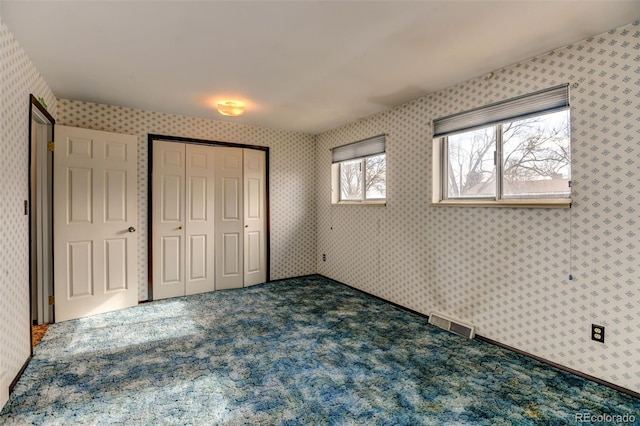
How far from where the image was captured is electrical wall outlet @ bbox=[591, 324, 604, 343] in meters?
2.16

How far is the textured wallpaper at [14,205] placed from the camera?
202 cm

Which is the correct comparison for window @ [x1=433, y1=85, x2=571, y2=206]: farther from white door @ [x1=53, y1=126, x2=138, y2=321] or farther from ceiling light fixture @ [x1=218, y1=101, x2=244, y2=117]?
white door @ [x1=53, y1=126, x2=138, y2=321]

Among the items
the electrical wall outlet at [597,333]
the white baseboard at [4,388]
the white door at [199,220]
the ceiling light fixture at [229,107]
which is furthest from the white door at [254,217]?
the electrical wall outlet at [597,333]

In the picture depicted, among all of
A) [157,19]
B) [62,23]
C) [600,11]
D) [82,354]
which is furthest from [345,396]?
[62,23]

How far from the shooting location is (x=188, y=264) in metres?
4.21

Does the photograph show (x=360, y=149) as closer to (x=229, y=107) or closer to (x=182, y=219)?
(x=229, y=107)

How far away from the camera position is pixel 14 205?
219cm

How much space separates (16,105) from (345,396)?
2.99m

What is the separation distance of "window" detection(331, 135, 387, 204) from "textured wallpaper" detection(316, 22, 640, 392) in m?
0.37

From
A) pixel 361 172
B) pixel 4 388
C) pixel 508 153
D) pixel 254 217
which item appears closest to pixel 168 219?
pixel 254 217

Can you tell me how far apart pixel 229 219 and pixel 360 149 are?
6.81 ft

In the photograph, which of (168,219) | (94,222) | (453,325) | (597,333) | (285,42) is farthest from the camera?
(168,219)

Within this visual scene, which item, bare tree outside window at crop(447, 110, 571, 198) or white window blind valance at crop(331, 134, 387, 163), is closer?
bare tree outside window at crop(447, 110, 571, 198)

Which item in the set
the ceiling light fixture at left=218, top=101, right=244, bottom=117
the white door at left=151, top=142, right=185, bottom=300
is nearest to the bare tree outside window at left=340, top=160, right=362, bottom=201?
the ceiling light fixture at left=218, top=101, right=244, bottom=117
